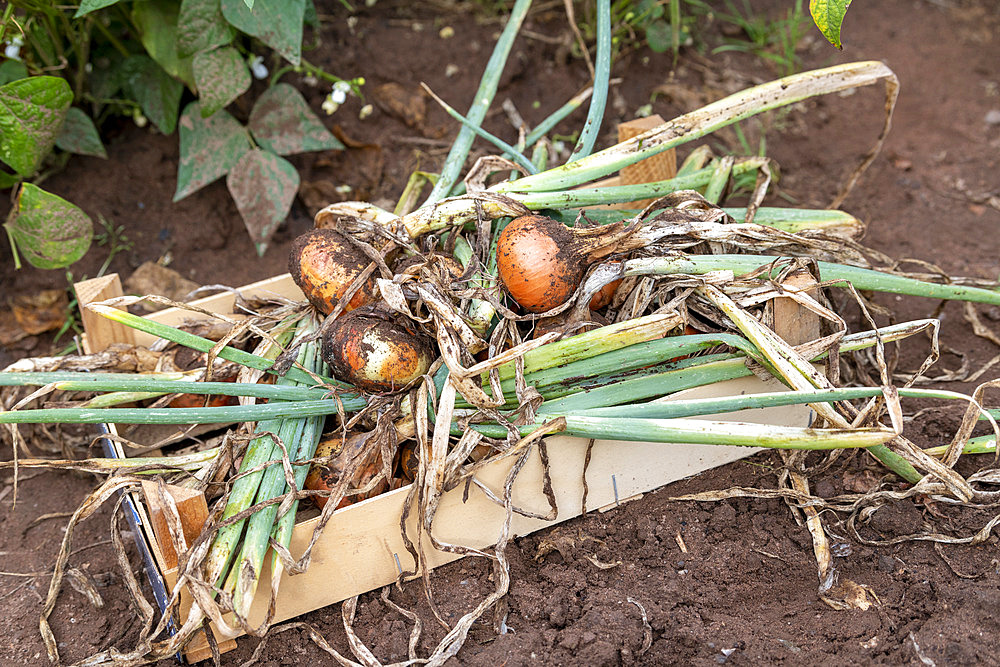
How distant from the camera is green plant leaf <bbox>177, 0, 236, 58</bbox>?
2.02 metres

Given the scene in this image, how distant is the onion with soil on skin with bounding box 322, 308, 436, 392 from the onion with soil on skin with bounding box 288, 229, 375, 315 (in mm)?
80

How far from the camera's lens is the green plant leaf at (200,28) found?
6.61ft

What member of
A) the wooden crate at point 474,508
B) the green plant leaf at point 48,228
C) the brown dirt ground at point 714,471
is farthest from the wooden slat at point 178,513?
the green plant leaf at point 48,228

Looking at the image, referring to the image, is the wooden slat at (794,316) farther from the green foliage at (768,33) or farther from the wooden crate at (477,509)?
the green foliage at (768,33)

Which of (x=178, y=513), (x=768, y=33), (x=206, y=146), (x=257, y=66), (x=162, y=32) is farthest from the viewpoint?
(x=768, y=33)

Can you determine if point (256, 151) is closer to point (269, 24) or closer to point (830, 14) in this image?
point (269, 24)

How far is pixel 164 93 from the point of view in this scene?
2.28 meters

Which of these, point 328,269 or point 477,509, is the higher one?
point 328,269

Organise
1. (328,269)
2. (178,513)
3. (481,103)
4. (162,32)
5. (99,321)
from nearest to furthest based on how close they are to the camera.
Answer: (178,513), (328,269), (99,321), (481,103), (162,32)

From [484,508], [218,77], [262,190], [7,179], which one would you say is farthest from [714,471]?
[7,179]

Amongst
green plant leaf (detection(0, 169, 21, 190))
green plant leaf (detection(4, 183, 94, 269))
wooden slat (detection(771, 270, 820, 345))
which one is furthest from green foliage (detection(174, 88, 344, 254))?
wooden slat (detection(771, 270, 820, 345))

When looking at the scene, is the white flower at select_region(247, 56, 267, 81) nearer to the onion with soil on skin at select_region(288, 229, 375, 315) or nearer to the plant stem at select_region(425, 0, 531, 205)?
the plant stem at select_region(425, 0, 531, 205)

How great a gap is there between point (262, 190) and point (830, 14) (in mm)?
1583

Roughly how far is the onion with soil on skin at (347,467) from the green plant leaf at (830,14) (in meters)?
1.19
